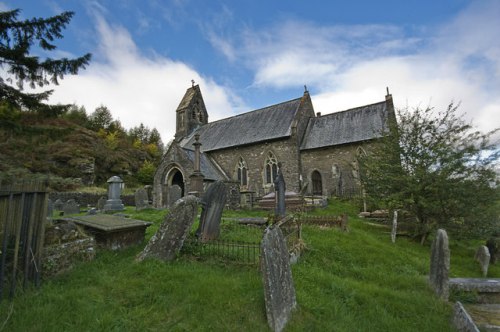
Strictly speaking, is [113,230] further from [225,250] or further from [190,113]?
[190,113]

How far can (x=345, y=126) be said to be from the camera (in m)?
21.3

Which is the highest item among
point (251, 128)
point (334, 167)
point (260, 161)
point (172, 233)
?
point (251, 128)

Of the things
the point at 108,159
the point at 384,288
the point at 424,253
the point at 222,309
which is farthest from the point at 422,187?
the point at 108,159

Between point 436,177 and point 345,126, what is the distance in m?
12.4

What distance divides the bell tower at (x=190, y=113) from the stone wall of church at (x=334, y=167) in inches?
579

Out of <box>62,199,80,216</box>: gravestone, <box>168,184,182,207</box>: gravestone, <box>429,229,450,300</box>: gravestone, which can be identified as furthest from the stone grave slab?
<box>62,199,80,216</box>: gravestone

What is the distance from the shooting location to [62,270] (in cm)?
464

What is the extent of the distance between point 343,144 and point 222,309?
18.1 meters

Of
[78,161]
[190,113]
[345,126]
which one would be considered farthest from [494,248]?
[78,161]

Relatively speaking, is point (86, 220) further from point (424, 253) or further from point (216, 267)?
point (424, 253)

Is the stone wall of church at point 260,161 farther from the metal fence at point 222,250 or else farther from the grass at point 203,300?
the grass at point 203,300

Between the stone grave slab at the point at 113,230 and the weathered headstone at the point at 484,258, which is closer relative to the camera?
the stone grave slab at the point at 113,230

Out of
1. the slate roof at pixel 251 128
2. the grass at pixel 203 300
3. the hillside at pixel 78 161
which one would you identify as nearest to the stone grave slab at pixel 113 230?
the grass at pixel 203 300

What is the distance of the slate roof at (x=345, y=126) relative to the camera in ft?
64.4
